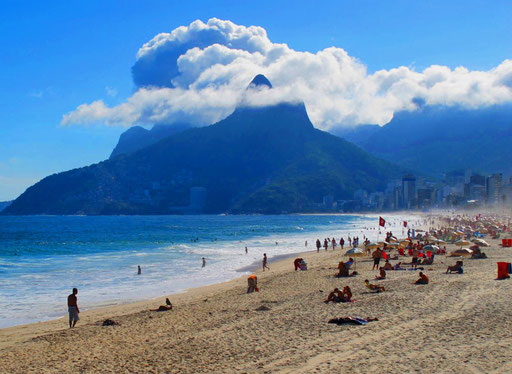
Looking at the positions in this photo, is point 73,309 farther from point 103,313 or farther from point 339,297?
point 339,297

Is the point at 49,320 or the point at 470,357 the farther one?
the point at 49,320

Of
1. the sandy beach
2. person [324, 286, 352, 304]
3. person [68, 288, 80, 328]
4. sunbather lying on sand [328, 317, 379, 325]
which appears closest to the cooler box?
the sandy beach

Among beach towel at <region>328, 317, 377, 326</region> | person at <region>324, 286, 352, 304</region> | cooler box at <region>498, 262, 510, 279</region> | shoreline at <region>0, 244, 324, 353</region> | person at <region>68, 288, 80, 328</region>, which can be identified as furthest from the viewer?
cooler box at <region>498, 262, 510, 279</region>

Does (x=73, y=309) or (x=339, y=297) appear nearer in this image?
(x=73, y=309)

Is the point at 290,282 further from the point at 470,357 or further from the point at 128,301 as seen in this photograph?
the point at 470,357

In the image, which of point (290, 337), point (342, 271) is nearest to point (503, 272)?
point (342, 271)

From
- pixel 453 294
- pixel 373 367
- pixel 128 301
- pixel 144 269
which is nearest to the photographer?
pixel 373 367

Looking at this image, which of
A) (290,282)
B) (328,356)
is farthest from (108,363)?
(290,282)

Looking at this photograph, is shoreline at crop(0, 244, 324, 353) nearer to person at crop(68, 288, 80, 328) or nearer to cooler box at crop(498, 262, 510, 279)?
person at crop(68, 288, 80, 328)
